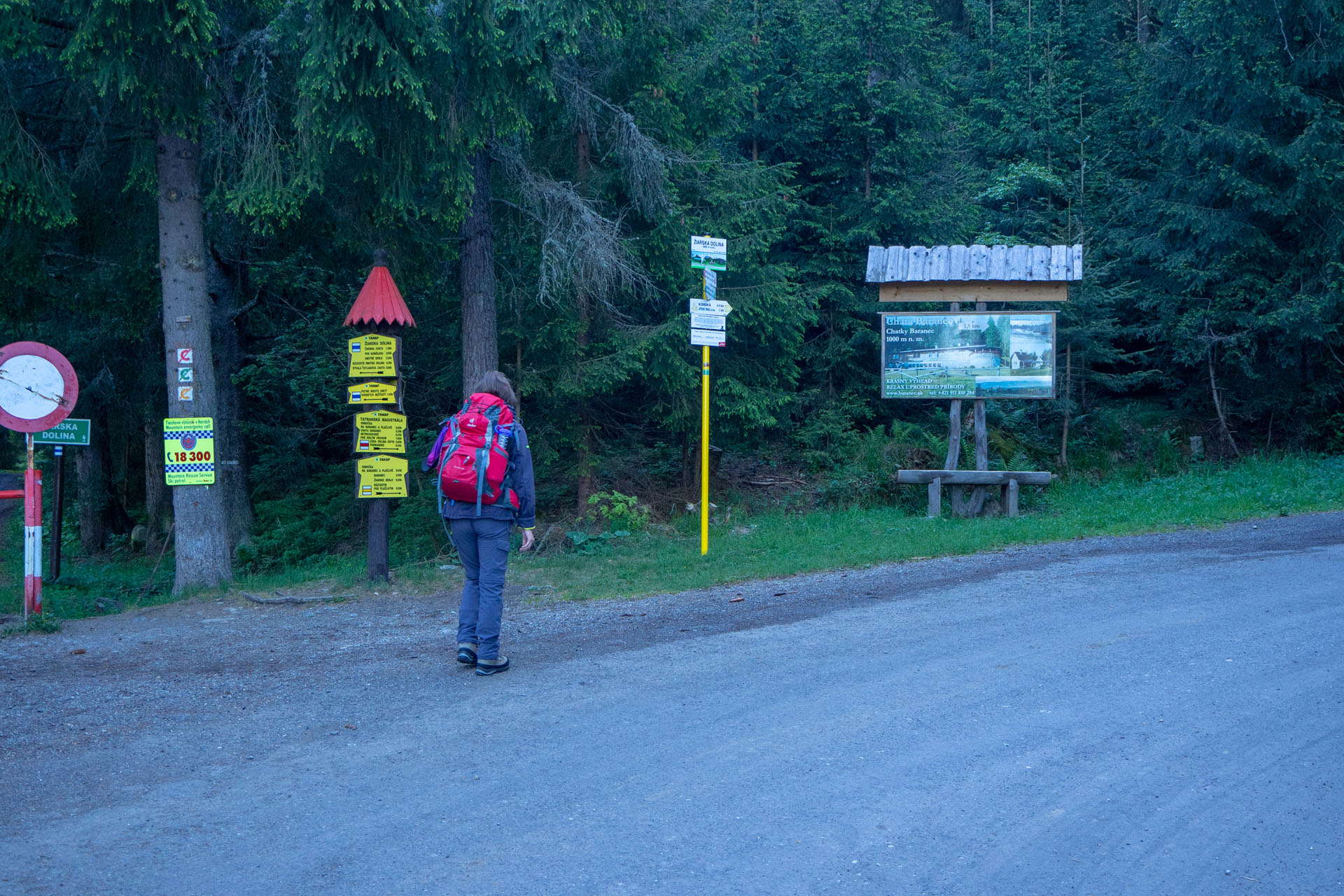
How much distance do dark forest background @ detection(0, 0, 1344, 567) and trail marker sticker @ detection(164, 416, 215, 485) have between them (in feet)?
7.72

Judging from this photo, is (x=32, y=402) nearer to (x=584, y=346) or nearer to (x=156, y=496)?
(x=584, y=346)

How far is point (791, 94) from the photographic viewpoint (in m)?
17.6

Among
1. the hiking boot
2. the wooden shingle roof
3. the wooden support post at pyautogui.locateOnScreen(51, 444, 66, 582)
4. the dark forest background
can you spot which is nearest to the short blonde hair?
the hiking boot

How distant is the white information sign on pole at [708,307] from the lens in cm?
1145

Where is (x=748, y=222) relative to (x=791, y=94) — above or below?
below

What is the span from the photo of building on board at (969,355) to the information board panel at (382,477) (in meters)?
7.24

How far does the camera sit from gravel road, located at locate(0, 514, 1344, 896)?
4098 millimetres

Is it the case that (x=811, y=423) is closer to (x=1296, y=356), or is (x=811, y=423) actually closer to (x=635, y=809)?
(x=1296, y=356)

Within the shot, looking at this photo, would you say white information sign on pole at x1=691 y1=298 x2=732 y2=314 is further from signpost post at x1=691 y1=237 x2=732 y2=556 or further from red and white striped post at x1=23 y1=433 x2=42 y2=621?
red and white striped post at x1=23 y1=433 x2=42 y2=621

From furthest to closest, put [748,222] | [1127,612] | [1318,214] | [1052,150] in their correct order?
[1052,150], [1318,214], [748,222], [1127,612]

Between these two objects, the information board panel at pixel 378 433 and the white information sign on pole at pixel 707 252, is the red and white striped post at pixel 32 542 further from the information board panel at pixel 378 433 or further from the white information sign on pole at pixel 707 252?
the white information sign on pole at pixel 707 252

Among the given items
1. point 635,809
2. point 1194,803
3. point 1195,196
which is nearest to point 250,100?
point 635,809

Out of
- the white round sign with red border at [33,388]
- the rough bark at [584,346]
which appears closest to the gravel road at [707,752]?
the white round sign with red border at [33,388]

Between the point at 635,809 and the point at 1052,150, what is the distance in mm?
22409
